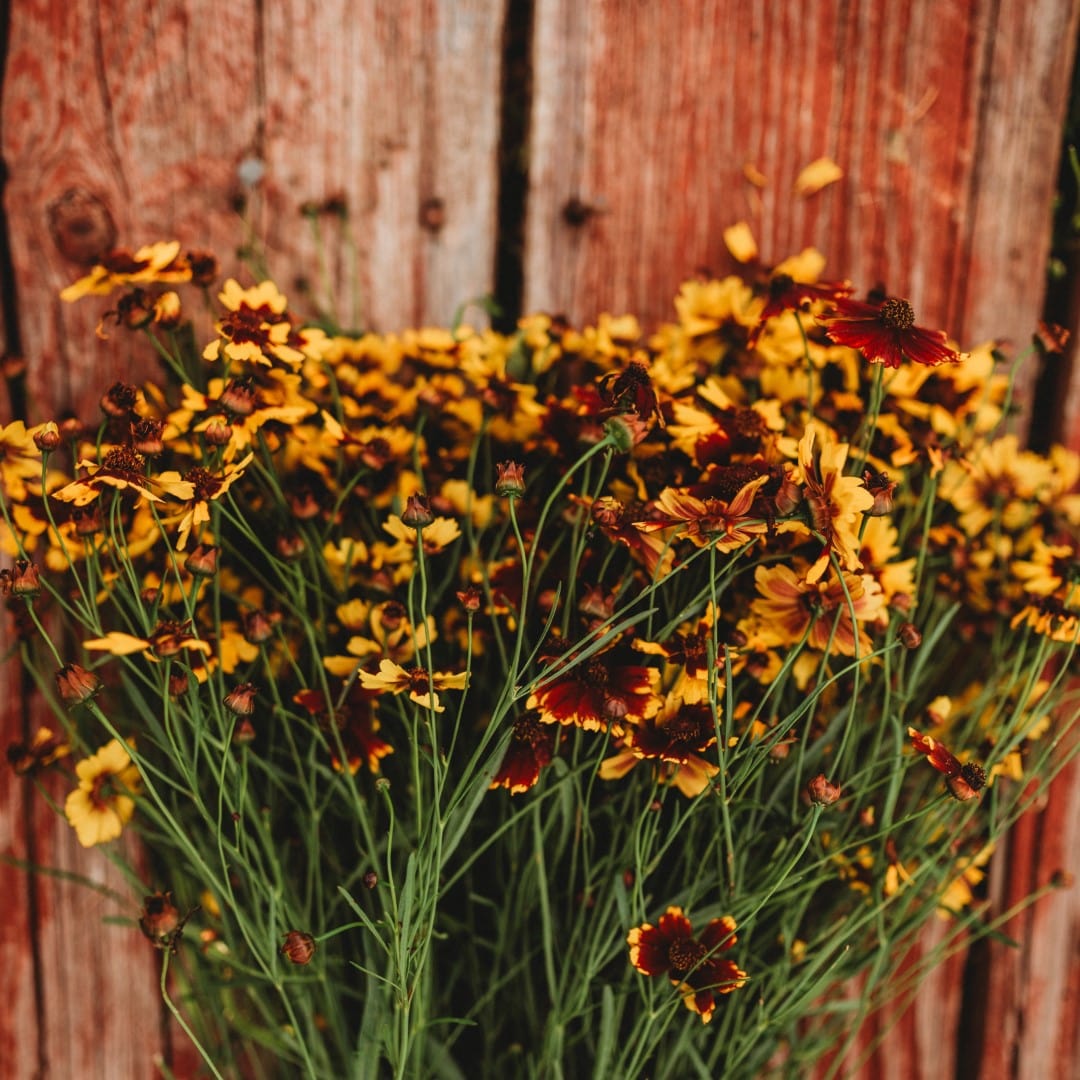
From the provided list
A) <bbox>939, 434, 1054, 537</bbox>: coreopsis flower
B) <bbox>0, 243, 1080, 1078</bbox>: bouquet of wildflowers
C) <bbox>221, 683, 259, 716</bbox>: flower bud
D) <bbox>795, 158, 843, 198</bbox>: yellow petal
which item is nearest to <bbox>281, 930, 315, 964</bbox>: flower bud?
<bbox>0, 243, 1080, 1078</bbox>: bouquet of wildflowers

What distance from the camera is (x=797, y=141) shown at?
2.99 feet

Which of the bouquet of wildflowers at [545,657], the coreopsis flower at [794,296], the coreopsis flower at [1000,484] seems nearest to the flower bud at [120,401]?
the bouquet of wildflowers at [545,657]

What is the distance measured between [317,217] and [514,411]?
31 centimetres

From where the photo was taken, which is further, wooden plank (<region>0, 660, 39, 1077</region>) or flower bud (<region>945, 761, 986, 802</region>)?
wooden plank (<region>0, 660, 39, 1077</region>)

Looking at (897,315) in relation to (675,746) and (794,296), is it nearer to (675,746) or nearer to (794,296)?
(794,296)

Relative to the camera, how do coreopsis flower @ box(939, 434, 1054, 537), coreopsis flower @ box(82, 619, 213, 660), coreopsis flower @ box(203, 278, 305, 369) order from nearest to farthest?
coreopsis flower @ box(82, 619, 213, 660)
coreopsis flower @ box(203, 278, 305, 369)
coreopsis flower @ box(939, 434, 1054, 537)

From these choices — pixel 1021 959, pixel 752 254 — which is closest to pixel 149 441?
pixel 752 254

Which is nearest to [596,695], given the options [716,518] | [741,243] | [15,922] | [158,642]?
[716,518]

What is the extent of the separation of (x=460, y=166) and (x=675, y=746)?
0.61 meters

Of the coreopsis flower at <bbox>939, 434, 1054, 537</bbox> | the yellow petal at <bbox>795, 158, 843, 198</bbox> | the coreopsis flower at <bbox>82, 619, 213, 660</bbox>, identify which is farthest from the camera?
the yellow petal at <bbox>795, 158, 843, 198</bbox>

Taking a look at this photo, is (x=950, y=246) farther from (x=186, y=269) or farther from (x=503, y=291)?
(x=186, y=269)

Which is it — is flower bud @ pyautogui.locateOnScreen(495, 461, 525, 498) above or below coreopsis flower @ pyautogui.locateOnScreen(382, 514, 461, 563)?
above

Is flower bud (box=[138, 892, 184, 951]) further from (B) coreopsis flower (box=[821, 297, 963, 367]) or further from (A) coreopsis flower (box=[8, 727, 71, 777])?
(B) coreopsis flower (box=[821, 297, 963, 367])

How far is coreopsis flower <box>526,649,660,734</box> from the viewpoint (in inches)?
21.7
